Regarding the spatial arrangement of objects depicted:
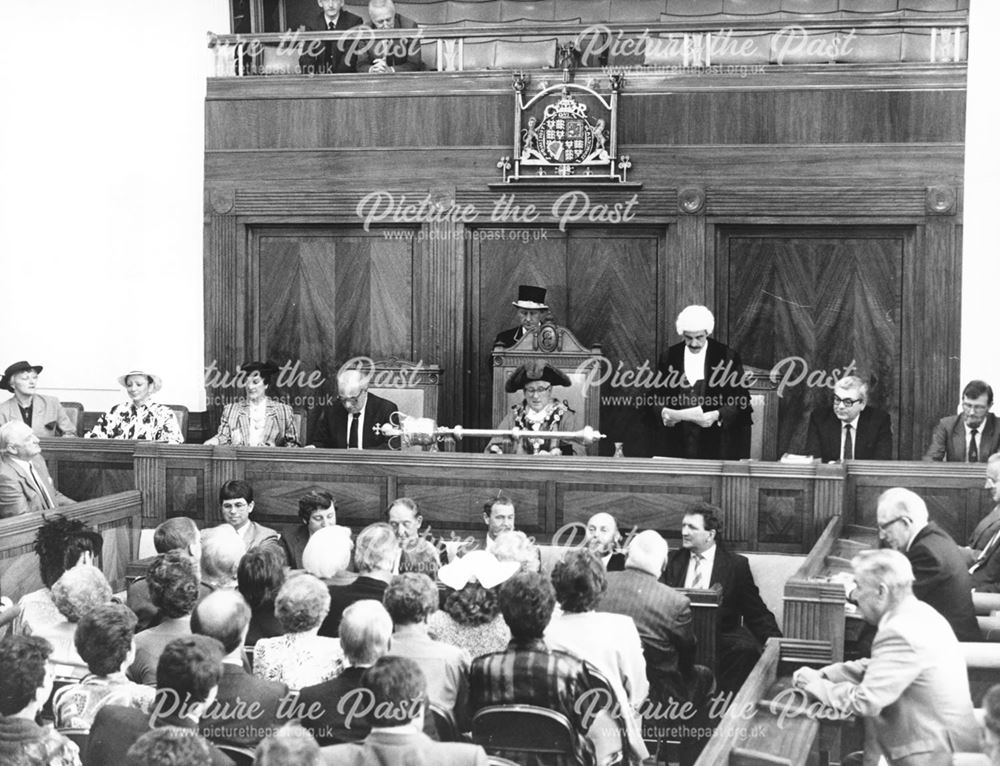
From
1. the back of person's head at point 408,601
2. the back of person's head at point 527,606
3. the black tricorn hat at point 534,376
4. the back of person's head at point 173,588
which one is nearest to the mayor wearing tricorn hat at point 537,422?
the black tricorn hat at point 534,376

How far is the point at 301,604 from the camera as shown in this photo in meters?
3.77

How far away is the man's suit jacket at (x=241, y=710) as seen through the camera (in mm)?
3289

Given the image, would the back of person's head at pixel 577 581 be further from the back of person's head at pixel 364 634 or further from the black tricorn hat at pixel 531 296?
the black tricorn hat at pixel 531 296

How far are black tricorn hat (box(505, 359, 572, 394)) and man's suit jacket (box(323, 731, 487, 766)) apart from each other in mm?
4605

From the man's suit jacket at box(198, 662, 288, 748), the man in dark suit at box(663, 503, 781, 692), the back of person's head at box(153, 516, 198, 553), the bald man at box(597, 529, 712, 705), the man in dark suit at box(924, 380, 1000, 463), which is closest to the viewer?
the man's suit jacket at box(198, 662, 288, 748)

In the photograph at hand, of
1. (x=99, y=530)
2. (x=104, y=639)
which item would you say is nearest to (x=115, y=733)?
(x=104, y=639)

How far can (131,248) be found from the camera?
381 inches

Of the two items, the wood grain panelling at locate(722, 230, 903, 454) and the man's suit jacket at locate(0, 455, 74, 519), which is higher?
the wood grain panelling at locate(722, 230, 903, 454)

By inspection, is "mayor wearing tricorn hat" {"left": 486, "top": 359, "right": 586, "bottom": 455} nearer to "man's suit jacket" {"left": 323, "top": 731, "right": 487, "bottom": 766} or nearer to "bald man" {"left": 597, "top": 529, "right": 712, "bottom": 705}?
"bald man" {"left": 597, "top": 529, "right": 712, "bottom": 705}

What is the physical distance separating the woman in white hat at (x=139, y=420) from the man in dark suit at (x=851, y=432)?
354 centimetres

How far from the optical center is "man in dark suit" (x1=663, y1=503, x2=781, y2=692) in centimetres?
535

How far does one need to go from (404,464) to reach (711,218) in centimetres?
307

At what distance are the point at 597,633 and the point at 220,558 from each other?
1449 millimetres

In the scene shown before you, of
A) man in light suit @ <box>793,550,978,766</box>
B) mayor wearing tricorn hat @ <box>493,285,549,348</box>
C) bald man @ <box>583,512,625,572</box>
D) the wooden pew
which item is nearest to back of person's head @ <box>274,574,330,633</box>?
man in light suit @ <box>793,550,978,766</box>
